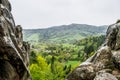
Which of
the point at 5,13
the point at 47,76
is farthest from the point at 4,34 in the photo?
the point at 47,76

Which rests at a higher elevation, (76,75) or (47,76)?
(76,75)

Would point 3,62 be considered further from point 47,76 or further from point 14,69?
point 47,76

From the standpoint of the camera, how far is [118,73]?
139 feet

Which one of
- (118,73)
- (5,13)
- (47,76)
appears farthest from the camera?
(47,76)

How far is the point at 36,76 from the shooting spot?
314 ft

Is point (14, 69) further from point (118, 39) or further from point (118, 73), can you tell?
point (118, 39)

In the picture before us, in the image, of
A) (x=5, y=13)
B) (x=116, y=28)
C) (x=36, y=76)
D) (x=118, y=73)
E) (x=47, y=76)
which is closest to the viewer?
(x=118, y=73)

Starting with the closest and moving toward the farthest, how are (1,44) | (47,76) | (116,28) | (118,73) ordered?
(1,44)
(118,73)
(116,28)
(47,76)

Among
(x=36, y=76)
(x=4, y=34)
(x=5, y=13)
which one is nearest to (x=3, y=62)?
(x=4, y=34)

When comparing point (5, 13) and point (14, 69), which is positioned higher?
point (5, 13)

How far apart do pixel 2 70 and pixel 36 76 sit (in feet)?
180

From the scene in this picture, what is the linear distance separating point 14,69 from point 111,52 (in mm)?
16721

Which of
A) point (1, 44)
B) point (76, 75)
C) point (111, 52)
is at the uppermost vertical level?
point (1, 44)

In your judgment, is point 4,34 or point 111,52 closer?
point 4,34
